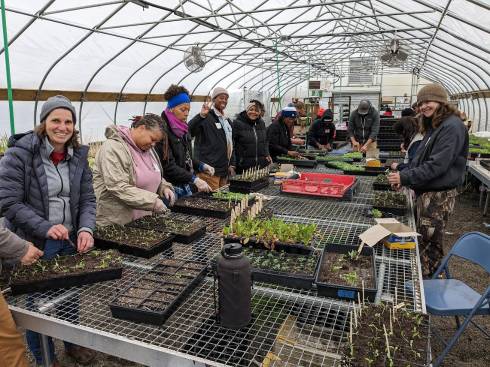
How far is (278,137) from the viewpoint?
596cm

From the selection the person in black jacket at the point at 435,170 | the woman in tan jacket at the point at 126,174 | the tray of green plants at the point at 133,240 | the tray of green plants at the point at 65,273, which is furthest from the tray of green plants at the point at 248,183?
the tray of green plants at the point at 65,273

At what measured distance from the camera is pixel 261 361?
4.30 ft

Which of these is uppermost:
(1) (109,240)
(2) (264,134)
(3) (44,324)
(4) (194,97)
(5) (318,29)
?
(5) (318,29)

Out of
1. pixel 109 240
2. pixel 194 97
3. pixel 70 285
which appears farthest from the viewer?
pixel 194 97

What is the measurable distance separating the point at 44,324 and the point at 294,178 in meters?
2.86

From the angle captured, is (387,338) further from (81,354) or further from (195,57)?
(195,57)

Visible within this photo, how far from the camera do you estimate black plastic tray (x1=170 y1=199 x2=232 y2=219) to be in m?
2.81

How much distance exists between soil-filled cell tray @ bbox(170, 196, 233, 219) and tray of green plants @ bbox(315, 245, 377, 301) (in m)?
0.95

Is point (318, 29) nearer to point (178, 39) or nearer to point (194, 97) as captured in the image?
point (194, 97)

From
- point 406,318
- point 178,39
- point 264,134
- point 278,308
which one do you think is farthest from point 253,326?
point 178,39

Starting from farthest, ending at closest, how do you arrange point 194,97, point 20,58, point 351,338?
point 194,97, point 20,58, point 351,338

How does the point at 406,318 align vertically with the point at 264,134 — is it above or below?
below

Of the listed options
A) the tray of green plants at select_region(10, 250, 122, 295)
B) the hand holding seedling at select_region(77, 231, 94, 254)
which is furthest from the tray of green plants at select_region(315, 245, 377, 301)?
the hand holding seedling at select_region(77, 231, 94, 254)

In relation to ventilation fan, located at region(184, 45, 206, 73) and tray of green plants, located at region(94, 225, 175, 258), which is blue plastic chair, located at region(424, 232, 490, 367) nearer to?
tray of green plants, located at region(94, 225, 175, 258)
